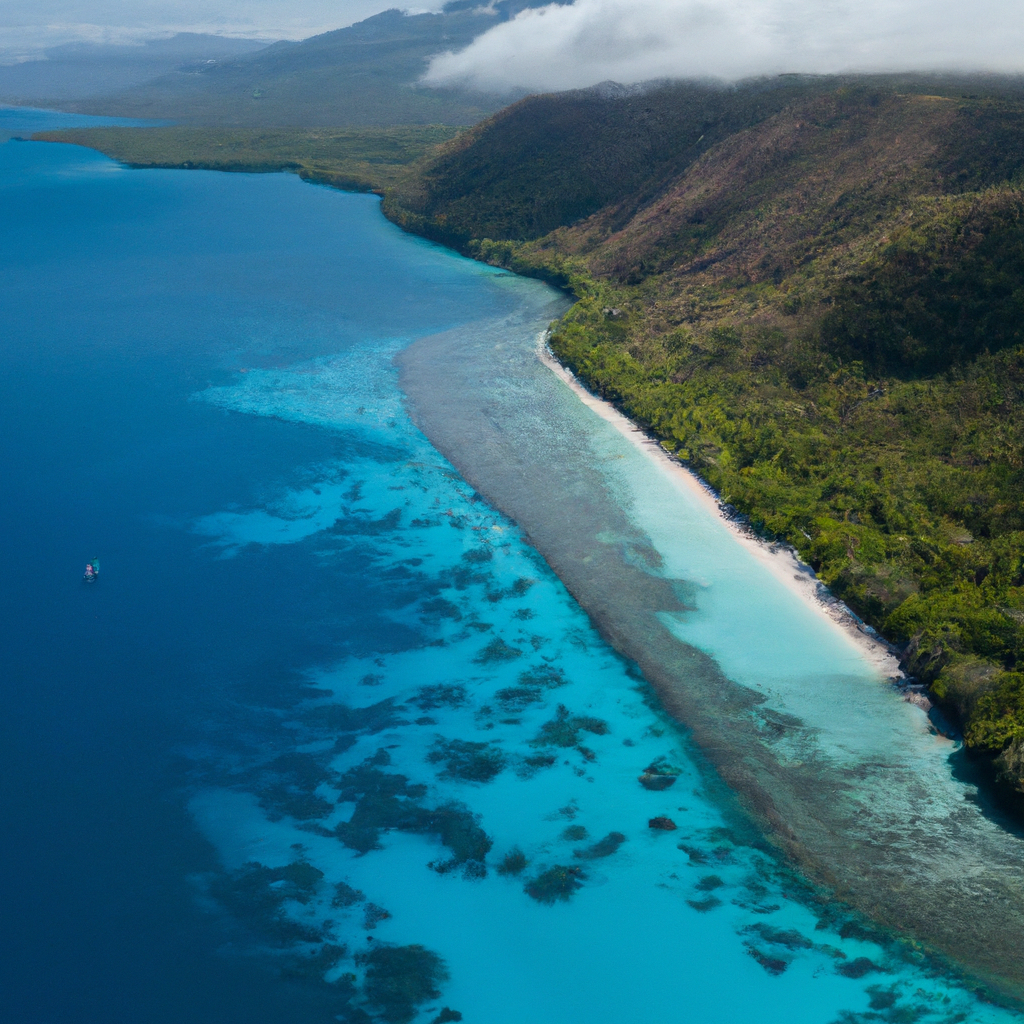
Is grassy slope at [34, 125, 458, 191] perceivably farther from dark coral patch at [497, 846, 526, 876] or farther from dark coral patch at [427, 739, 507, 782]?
dark coral patch at [497, 846, 526, 876]

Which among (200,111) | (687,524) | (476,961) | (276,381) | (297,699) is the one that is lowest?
(476,961)

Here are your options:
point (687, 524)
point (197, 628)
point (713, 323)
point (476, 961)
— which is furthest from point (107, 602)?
point (713, 323)

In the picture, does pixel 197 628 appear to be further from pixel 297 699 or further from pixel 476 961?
pixel 476 961

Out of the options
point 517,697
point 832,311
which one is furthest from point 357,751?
point 832,311

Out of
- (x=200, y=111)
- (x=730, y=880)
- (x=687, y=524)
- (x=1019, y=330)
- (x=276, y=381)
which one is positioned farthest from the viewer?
(x=200, y=111)

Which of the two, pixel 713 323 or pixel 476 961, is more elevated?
pixel 713 323

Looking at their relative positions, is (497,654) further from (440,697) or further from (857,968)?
(857,968)

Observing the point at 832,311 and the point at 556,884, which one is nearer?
the point at 556,884
